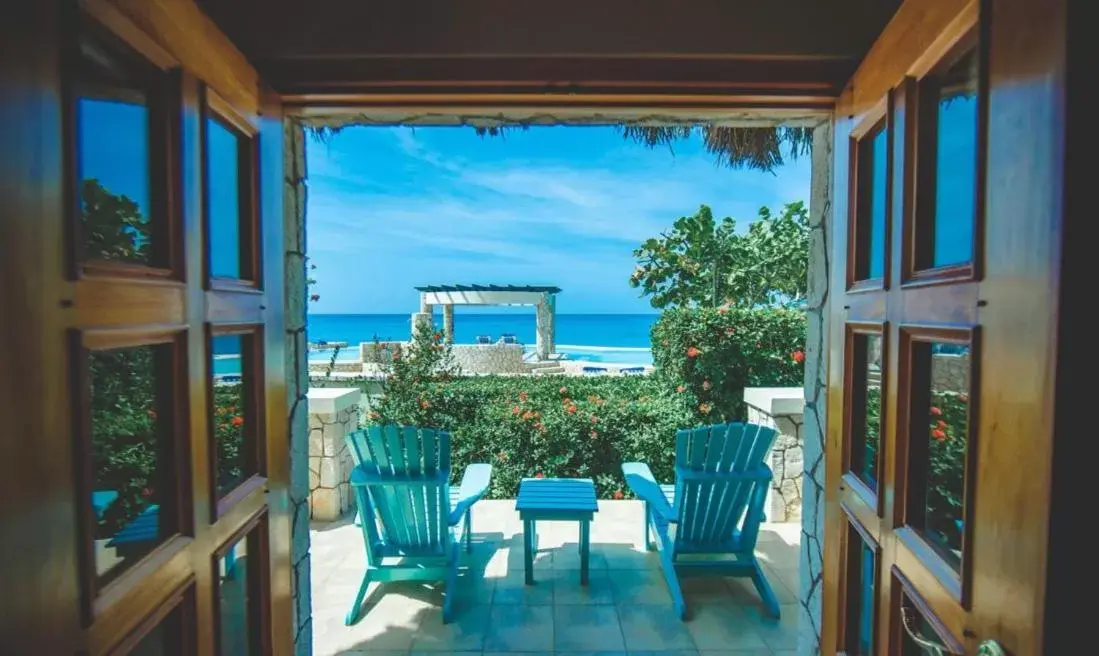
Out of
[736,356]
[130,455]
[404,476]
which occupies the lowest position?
[404,476]

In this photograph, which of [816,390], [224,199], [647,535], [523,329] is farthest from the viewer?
[523,329]

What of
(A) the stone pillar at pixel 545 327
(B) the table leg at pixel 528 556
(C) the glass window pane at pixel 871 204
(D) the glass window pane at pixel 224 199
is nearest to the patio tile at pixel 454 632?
(B) the table leg at pixel 528 556

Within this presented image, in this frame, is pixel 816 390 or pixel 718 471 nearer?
pixel 816 390

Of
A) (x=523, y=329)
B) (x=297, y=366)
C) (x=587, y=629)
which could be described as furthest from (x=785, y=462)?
(x=523, y=329)

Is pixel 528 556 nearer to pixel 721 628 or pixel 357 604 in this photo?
pixel 357 604

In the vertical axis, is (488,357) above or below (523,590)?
above

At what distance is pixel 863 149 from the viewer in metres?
1.45

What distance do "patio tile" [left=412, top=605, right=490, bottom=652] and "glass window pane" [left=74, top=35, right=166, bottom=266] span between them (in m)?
2.06

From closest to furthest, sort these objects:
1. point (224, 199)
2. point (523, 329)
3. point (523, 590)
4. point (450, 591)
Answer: point (224, 199) < point (450, 591) < point (523, 590) < point (523, 329)

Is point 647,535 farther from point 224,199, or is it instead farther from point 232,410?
point 224,199

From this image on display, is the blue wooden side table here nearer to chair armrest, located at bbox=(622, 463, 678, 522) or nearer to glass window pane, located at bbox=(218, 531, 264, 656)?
chair armrest, located at bbox=(622, 463, 678, 522)

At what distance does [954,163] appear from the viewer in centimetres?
102

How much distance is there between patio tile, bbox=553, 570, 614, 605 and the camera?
266 cm

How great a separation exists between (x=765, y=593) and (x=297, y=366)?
2476 mm
